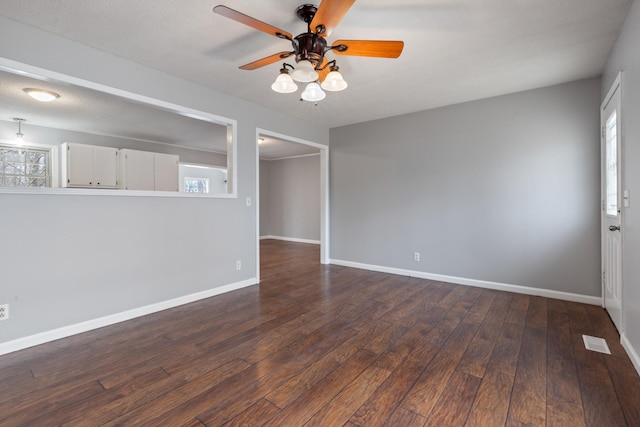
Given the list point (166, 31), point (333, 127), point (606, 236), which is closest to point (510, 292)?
point (606, 236)

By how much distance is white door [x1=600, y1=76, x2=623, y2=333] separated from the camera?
2.40 meters

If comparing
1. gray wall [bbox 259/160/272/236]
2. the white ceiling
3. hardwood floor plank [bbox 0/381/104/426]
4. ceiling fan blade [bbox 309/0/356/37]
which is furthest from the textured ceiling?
gray wall [bbox 259/160/272/236]

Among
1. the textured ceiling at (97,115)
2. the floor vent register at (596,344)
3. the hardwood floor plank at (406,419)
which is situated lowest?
the hardwood floor plank at (406,419)

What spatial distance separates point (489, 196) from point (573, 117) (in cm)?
121

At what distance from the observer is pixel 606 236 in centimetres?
292

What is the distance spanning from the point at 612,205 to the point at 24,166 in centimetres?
822

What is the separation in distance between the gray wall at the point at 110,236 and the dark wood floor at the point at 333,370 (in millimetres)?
302

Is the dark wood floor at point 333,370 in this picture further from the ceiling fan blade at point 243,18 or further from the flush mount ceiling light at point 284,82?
the ceiling fan blade at point 243,18

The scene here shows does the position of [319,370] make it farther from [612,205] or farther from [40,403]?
[612,205]

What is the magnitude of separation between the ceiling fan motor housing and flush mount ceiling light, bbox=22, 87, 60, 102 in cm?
347

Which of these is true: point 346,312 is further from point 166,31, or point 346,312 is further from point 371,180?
point 166,31

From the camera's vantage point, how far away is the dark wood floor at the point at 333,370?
1541 mm

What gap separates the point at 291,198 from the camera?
8.65 metres

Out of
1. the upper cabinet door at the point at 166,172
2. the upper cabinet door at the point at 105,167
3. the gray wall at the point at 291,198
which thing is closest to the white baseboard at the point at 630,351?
the gray wall at the point at 291,198
